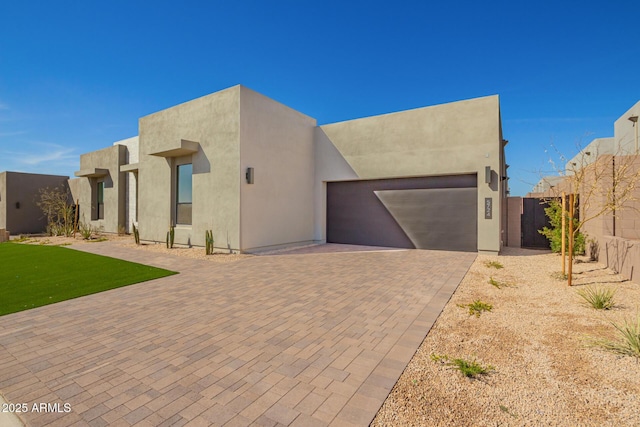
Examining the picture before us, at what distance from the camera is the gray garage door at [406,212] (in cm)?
1103

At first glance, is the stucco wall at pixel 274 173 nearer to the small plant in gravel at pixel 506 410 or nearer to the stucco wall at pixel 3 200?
the small plant in gravel at pixel 506 410

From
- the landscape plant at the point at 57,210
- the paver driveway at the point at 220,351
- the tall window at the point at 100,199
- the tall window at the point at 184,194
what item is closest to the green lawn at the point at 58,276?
the paver driveway at the point at 220,351

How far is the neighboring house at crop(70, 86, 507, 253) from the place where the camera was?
1032 centimetres

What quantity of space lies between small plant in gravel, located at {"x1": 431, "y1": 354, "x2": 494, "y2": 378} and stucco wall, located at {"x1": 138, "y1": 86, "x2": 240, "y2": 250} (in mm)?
8216

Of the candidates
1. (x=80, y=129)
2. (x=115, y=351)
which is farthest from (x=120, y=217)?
(x=115, y=351)

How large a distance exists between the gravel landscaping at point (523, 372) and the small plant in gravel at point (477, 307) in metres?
0.08

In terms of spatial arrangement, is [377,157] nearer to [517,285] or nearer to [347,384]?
[517,285]

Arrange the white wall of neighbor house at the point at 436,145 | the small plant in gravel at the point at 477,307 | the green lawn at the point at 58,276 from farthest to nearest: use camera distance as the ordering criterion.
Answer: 1. the white wall of neighbor house at the point at 436,145
2. the green lawn at the point at 58,276
3. the small plant in gravel at the point at 477,307

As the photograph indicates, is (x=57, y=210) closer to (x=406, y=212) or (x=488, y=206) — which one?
(x=406, y=212)

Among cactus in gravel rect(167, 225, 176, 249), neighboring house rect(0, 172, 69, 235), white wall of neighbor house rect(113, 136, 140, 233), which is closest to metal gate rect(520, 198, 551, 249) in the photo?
cactus in gravel rect(167, 225, 176, 249)

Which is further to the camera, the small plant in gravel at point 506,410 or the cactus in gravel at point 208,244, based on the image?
the cactus in gravel at point 208,244

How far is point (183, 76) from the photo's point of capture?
11.7 metres

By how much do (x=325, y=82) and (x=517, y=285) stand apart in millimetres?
12003

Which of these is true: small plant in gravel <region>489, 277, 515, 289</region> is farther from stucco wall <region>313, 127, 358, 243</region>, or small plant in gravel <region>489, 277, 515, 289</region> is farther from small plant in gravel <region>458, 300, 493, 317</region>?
stucco wall <region>313, 127, 358, 243</region>
